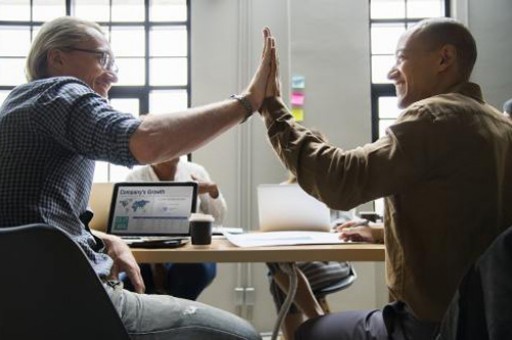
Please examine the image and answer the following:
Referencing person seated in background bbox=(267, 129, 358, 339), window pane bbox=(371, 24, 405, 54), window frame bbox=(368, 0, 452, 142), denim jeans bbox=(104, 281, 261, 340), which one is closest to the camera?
denim jeans bbox=(104, 281, 261, 340)

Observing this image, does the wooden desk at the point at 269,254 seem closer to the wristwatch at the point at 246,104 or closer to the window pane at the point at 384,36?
the wristwatch at the point at 246,104

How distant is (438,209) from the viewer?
0.96 m

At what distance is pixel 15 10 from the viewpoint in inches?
169

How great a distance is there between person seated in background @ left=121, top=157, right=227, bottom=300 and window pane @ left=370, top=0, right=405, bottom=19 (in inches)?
99.5

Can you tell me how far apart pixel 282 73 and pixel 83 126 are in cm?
307

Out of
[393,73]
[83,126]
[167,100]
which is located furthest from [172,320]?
[167,100]

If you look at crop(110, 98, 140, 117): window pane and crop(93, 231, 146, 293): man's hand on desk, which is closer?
crop(93, 231, 146, 293): man's hand on desk

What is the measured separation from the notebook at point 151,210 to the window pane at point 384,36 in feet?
10.7

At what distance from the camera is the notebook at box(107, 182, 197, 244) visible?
61.0 inches

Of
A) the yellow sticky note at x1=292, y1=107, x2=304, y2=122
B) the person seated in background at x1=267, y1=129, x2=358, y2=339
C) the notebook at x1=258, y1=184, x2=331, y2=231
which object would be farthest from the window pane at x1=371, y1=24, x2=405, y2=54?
the notebook at x1=258, y1=184, x2=331, y2=231

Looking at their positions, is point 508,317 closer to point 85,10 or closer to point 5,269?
point 5,269

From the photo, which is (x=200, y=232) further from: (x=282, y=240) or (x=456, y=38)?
(x=456, y=38)

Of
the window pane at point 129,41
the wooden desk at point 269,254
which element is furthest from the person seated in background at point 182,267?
the window pane at point 129,41

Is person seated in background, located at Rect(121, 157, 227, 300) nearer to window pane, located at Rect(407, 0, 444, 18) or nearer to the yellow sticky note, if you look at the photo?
the yellow sticky note
